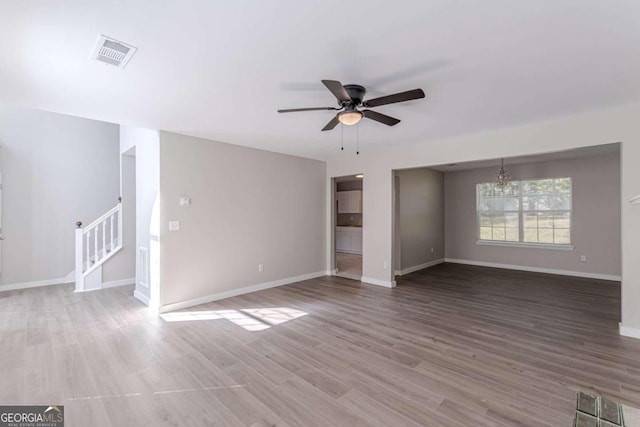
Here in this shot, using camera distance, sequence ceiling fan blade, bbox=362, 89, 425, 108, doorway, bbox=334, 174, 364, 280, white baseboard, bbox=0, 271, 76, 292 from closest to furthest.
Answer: ceiling fan blade, bbox=362, 89, 425, 108
white baseboard, bbox=0, 271, 76, 292
doorway, bbox=334, 174, 364, 280

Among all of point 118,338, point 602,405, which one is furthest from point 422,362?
point 118,338

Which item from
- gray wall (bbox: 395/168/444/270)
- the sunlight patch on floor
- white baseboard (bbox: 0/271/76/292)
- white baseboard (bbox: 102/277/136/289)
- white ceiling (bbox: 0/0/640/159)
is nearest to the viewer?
white ceiling (bbox: 0/0/640/159)

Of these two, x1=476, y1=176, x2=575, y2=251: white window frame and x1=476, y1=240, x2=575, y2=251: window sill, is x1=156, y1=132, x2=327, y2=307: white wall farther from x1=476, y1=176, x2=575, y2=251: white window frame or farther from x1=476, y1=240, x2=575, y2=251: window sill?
x1=476, y1=240, x2=575, y2=251: window sill

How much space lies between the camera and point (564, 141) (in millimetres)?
3541

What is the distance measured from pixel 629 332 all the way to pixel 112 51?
18.4ft

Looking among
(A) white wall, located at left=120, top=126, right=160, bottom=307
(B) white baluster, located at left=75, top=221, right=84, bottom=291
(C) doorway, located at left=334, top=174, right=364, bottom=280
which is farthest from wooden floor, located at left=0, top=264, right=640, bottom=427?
(C) doorway, located at left=334, top=174, right=364, bottom=280

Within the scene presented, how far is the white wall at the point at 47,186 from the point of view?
202 inches

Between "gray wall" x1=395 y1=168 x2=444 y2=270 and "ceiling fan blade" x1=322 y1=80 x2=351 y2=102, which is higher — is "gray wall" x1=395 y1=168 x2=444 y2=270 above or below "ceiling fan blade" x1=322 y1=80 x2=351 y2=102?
below

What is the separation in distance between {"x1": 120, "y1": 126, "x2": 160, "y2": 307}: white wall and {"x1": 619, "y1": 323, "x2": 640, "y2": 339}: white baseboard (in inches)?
224

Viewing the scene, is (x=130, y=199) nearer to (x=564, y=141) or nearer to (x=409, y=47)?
(x=409, y=47)

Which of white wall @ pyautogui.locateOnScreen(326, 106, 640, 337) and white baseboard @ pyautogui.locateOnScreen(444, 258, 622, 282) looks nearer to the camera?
white wall @ pyautogui.locateOnScreen(326, 106, 640, 337)

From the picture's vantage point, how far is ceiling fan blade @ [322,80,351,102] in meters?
2.04

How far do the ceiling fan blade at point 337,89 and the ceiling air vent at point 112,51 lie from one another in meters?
1.39

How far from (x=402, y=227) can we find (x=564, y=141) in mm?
3308
